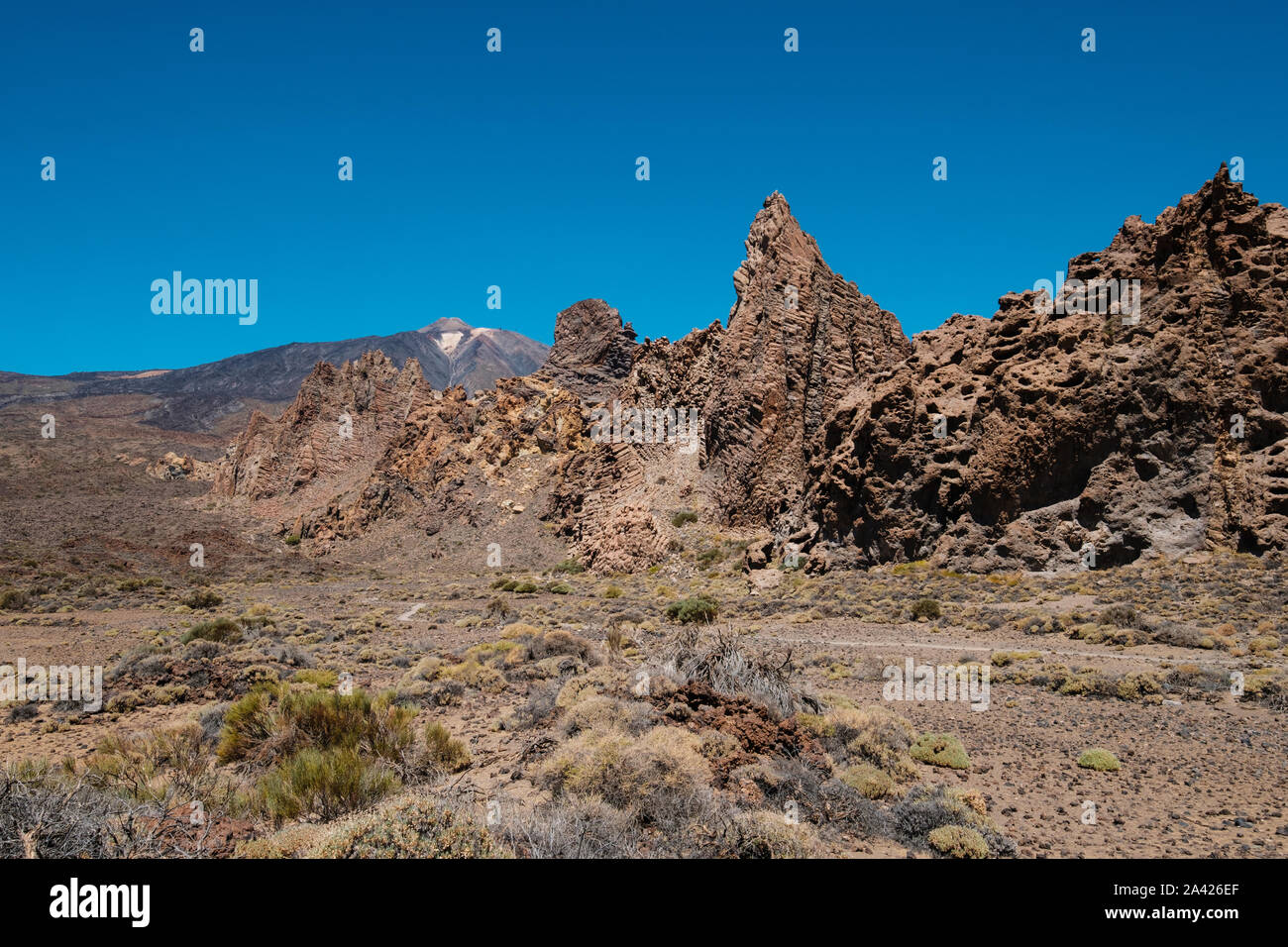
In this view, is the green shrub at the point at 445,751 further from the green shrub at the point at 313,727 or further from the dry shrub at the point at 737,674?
the dry shrub at the point at 737,674

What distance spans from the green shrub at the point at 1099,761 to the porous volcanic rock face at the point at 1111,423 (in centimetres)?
1480

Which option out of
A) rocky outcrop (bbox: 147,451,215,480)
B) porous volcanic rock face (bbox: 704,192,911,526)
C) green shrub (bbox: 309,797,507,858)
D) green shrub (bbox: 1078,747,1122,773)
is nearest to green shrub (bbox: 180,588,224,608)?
porous volcanic rock face (bbox: 704,192,911,526)

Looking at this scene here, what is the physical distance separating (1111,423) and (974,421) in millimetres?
3841

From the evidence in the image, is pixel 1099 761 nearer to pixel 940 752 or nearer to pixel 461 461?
pixel 940 752

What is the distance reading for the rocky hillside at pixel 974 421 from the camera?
64.2 ft

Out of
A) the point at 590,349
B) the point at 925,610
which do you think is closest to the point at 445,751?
the point at 925,610

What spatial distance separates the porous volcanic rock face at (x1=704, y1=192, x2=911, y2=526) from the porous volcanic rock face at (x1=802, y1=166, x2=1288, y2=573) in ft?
24.1

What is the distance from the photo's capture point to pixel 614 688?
8.91 m

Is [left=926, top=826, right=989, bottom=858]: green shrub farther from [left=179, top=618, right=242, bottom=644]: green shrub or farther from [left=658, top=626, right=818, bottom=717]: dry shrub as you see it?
[left=179, top=618, right=242, bottom=644]: green shrub

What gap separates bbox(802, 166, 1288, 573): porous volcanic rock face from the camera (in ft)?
63.1

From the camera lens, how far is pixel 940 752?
25.1ft

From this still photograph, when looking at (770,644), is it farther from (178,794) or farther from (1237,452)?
(1237,452)
